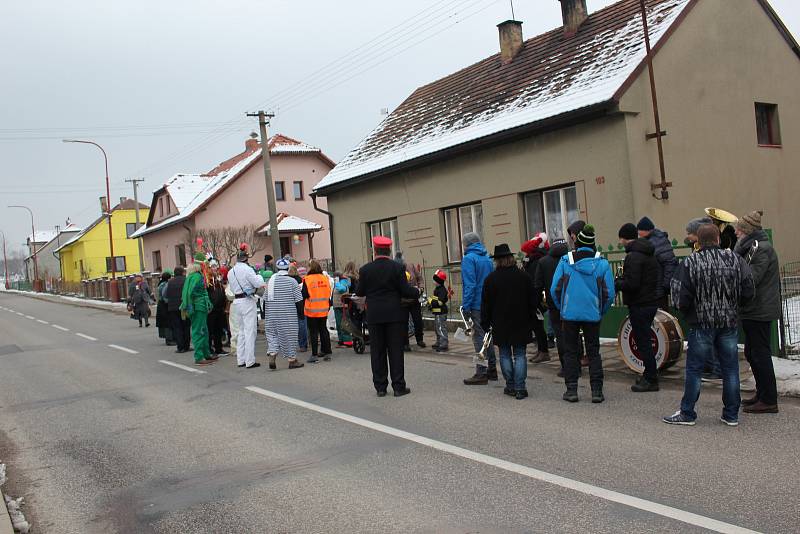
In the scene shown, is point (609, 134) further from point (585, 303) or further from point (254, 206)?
point (254, 206)

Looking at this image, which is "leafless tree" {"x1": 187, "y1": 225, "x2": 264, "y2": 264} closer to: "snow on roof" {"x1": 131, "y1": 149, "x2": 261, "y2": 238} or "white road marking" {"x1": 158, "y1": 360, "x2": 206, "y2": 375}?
"snow on roof" {"x1": 131, "y1": 149, "x2": 261, "y2": 238}

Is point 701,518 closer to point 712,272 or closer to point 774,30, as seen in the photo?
point 712,272

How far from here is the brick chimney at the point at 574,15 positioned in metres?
17.7

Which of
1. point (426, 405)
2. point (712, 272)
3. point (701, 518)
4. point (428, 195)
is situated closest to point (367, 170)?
point (428, 195)

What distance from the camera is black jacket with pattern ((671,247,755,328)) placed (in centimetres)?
618

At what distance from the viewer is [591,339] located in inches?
297

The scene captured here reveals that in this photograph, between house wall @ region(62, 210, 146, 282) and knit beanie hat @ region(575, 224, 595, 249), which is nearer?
knit beanie hat @ region(575, 224, 595, 249)

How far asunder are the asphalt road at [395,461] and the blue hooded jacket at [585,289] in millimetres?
938

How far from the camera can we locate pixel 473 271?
901 cm

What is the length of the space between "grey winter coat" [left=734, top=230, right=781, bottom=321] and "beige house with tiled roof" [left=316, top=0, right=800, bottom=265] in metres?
7.13

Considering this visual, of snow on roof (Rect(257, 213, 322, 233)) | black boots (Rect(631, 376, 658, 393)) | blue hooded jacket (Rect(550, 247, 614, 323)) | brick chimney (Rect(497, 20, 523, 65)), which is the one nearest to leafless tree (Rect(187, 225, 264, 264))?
snow on roof (Rect(257, 213, 322, 233))

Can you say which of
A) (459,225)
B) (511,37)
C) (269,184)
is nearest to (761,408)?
(459,225)

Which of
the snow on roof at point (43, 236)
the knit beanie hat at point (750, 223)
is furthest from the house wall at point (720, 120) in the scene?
the snow on roof at point (43, 236)

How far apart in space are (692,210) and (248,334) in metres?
9.23
